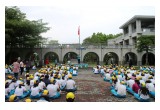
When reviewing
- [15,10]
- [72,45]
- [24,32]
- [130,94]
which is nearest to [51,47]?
[72,45]

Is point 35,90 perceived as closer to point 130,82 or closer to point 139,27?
point 130,82

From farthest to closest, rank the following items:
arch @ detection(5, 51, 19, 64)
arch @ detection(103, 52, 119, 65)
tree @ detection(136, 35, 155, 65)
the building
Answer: arch @ detection(103, 52, 119, 65) < the building < arch @ detection(5, 51, 19, 64) < tree @ detection(136, 35, 155, 65)

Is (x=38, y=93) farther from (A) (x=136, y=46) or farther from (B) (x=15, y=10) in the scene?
(A) (x=136, y=46)

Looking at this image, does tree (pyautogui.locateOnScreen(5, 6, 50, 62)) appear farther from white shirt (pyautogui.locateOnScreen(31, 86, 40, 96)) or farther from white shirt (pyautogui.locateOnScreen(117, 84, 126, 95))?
white shirt (pyautogui.locateOnScreen(117, 84, 126, 95))

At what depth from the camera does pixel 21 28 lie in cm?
2745

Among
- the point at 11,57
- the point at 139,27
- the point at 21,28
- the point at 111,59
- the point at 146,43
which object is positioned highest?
the point at 139,27

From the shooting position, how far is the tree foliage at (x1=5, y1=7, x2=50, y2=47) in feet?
87.0

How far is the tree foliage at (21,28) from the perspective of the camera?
87.0 ft

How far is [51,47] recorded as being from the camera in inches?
1323

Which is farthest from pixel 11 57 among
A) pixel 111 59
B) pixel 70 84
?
pixel 70 84

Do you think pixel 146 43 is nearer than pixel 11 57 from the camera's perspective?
Yes

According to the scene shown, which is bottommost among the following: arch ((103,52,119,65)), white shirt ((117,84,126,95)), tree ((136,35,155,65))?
white shirt ((117,84,126,95))

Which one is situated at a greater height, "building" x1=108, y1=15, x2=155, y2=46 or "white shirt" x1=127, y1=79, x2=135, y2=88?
"building" x1=108, y1=15, x2=155, y2=46

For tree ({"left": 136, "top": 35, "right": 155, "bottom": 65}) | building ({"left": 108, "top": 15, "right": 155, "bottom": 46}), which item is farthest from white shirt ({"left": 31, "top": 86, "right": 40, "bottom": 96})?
building ({"left": 108, "top": 15, "right": 155, "bottom": 46})
